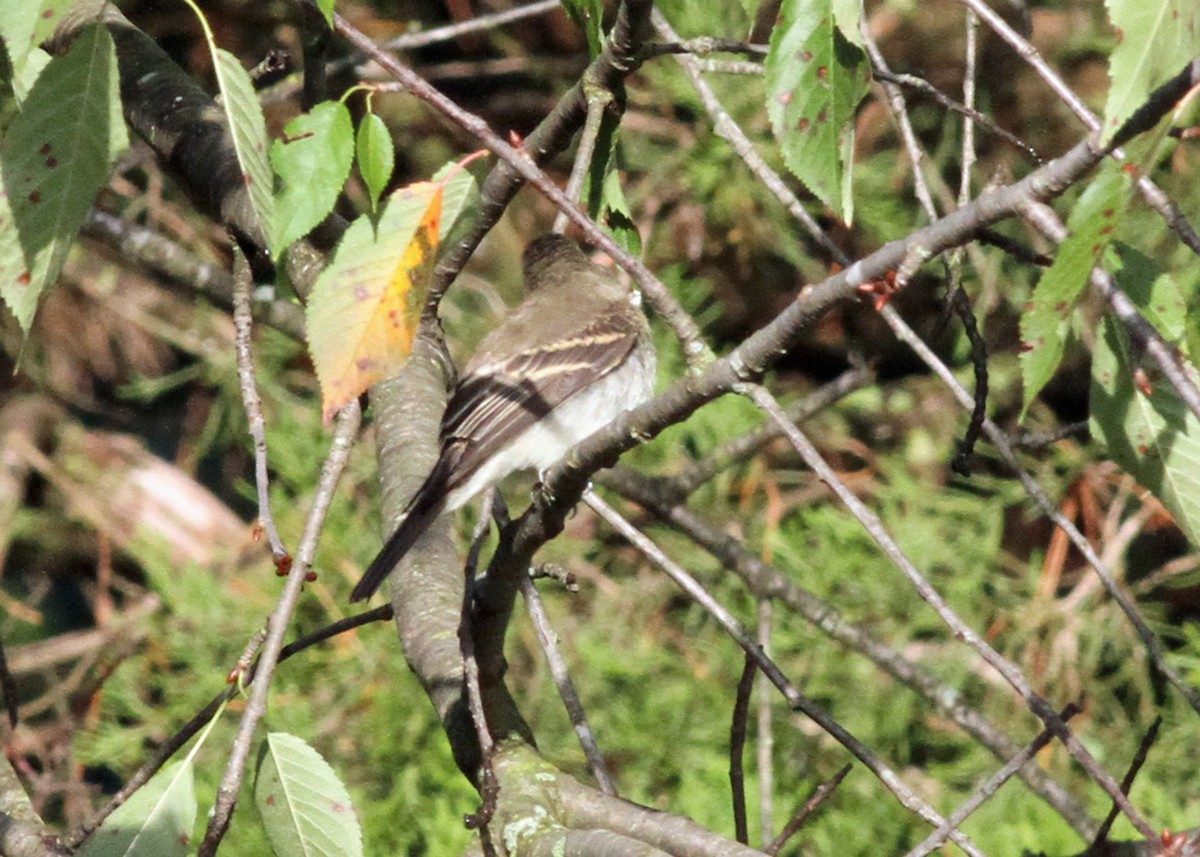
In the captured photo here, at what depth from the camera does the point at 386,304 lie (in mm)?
1226

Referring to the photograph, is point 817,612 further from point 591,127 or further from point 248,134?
point 248,134

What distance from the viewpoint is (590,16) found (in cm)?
166

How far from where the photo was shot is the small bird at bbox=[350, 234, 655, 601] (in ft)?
9.15

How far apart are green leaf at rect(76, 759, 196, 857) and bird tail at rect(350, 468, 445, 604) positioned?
0.67m

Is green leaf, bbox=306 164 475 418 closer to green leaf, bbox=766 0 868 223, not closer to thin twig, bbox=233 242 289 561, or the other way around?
thin twig, bbox=233 242 289 561

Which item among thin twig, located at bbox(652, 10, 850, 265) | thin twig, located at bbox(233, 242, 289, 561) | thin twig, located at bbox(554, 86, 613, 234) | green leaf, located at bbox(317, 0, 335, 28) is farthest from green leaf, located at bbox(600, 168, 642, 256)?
green leaf, located at bbox(317, 0, 335, 28)

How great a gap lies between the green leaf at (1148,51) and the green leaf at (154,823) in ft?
3.46

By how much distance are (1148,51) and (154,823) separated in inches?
44.9

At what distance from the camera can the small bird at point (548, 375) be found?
279cm

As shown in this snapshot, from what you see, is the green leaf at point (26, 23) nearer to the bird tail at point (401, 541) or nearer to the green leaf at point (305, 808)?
the green leaf at point (305, 808)

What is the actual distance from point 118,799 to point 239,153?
2.25ft

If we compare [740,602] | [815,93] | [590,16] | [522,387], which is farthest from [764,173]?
[740,602]

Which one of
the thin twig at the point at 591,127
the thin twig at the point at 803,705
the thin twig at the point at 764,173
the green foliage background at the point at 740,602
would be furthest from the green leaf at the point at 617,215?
the green foliage background at the point at 740,602

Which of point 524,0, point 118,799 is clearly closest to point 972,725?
point 118,799
